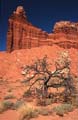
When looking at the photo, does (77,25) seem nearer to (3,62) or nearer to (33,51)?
(33,51)

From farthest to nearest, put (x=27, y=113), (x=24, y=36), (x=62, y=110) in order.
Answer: (x=24, y=36), (x=62, y=110), (x=27, y=113)

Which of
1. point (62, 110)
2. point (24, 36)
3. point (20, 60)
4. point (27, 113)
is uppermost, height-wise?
point (24, 36)

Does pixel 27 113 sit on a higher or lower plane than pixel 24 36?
lower

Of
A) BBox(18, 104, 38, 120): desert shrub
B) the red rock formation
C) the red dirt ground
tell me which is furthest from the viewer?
the red rock formation

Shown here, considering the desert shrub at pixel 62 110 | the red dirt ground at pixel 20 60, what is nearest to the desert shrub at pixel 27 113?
the desert shrub at pixel 62 110

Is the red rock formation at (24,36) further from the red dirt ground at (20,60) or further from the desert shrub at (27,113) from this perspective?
the desert shrub at (27,113)

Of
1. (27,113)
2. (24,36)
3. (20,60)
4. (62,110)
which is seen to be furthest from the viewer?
(24,36)

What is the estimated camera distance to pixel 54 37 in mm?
71812

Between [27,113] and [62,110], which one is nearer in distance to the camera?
[27,113]

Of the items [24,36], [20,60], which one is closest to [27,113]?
[20,60]

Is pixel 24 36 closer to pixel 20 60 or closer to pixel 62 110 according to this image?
pixel 20 60

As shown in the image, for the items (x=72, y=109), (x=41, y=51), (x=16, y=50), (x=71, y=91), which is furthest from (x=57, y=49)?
(x=72, y=109)

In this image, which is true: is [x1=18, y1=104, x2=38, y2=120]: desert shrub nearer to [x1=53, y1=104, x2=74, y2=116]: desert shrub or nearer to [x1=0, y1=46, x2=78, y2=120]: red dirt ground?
[x1=53, y1=104, x2=74, y2=116]: desert shrub

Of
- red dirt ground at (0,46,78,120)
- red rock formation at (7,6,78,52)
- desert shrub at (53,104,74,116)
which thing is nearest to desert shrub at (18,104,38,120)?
desert shrub at (53,104,74,116)
